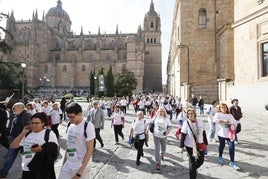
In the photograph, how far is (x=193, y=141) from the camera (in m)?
4.98

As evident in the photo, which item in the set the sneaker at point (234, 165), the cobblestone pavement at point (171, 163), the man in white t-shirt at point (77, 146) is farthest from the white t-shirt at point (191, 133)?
the man in white t-shirt at point (77, 146)

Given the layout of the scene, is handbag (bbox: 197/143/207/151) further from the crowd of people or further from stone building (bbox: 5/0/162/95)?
stone building (bbox: 5/0/162/95)

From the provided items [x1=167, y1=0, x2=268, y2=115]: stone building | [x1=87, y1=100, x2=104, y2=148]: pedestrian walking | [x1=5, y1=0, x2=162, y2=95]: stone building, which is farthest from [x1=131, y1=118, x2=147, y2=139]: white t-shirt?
[x1=5, y1=0, x2=162, y2=95]: stone building

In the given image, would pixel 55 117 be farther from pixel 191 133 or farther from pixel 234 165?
pixel 234 165

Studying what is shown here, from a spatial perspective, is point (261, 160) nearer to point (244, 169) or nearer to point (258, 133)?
point (244, 169)

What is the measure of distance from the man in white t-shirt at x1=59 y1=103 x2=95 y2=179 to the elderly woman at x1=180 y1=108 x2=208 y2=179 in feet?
7.63

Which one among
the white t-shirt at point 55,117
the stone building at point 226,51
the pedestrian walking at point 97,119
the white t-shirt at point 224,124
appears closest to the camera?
the white t-shirt at point 224,124

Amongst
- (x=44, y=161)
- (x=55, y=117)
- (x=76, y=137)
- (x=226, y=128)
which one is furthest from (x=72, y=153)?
(x=55, y=117)

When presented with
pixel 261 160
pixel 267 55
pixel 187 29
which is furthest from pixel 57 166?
pixel 187 29

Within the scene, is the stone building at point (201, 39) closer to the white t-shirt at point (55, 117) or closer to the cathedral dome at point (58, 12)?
the white t-shirt at point (55, 117)

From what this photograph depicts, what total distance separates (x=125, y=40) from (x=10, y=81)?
6366 cm

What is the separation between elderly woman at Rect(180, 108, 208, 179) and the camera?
4.81 m

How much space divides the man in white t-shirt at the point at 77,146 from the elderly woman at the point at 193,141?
2327mm

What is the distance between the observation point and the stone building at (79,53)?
7175 cm
